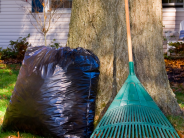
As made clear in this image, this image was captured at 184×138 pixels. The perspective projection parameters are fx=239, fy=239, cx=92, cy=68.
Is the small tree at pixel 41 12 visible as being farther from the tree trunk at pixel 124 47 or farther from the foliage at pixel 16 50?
the tree trunk at pixel 124 47

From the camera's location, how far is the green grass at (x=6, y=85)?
8.18 feet

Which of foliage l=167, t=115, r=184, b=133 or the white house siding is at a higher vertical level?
the white house siding

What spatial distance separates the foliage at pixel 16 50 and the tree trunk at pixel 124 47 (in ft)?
18.3

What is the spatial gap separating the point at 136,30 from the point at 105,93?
0.76 metres

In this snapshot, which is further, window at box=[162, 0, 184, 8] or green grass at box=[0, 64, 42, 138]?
window at box=[162, 0, 184, 8]

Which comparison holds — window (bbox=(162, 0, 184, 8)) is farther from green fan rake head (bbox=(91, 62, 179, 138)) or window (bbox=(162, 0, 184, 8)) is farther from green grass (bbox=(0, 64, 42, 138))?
green fan rake head (bbox=(91, 62, 179, 138))

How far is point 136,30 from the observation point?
258cm

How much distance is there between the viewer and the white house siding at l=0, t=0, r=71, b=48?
8.69 meters

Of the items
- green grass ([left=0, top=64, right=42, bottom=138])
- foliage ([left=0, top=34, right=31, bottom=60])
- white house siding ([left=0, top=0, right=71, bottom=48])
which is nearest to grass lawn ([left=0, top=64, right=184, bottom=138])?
green grass ([left=0, top=64, right=42, bottom=138])

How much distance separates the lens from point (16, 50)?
26.1 feet

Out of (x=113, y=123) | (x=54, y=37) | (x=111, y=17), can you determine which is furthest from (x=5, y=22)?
(x=113, y=123)

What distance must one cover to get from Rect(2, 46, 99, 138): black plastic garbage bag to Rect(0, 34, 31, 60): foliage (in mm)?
5519

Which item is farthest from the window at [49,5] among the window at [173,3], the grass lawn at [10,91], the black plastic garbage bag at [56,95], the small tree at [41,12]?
the black plastic garbage bag at [56,95]

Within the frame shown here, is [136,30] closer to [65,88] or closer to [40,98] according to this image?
[65,88]
